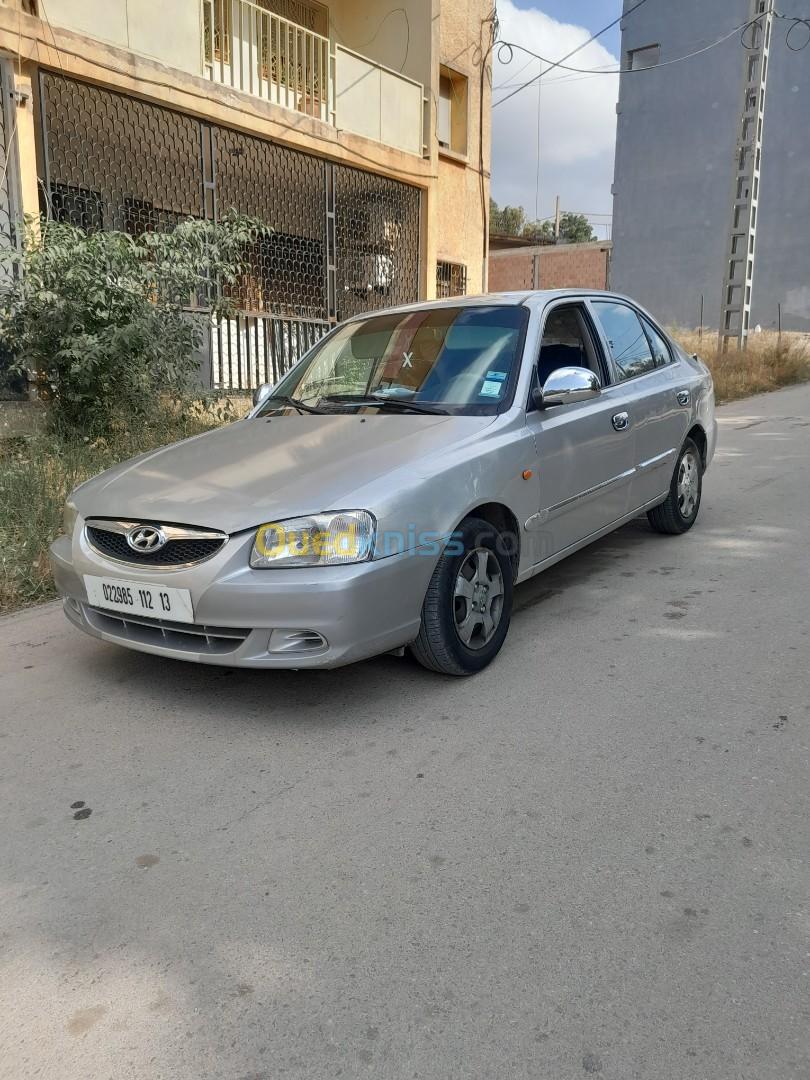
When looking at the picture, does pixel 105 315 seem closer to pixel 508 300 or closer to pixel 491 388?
pixel 508 300

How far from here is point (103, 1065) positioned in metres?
1.79

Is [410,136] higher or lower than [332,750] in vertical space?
higher

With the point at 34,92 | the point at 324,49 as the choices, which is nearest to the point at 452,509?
the point at 34,92

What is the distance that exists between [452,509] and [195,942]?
6.11ft

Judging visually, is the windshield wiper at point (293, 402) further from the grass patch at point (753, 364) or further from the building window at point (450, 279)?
the grass patch at point (753, 364)

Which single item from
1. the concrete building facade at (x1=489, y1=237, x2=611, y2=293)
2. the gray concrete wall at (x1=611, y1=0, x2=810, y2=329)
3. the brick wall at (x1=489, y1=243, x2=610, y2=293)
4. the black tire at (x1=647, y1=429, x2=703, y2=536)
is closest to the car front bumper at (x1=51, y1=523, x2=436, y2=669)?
the black tire at (x1=647, y1=429, x2=703, y2=536)

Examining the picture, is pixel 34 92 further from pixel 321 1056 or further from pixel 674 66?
pixel 674 66

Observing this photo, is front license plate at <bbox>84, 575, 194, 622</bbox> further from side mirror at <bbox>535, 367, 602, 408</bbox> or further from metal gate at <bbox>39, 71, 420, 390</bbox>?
metal gate at <bbox>39, 71, 420, 390</bbox>

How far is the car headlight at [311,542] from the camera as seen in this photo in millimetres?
3102

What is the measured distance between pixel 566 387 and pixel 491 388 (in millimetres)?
348

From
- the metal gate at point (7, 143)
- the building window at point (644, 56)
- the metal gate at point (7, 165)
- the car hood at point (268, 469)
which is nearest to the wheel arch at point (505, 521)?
the car hood at point (268, 469)

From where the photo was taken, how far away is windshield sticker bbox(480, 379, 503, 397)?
404 centimetres

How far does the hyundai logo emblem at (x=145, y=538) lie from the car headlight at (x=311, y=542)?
0.40 metres

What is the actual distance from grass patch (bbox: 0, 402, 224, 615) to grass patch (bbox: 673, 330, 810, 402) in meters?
11.5
